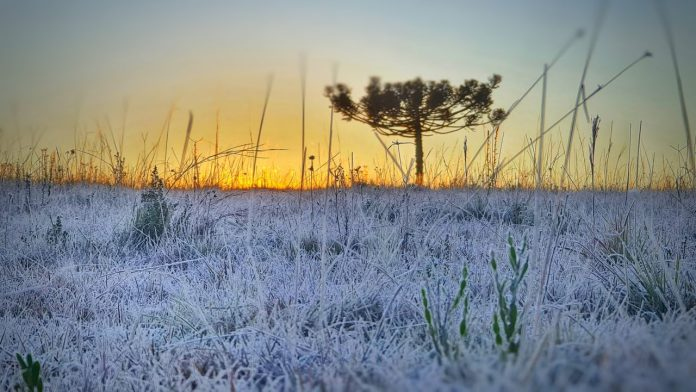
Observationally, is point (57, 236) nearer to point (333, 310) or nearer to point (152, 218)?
point (152, 218)

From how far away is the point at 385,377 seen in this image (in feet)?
3.23

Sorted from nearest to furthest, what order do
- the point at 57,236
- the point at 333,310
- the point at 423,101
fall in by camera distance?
the point at 333,310 < the point at 57,236 < the point at 423,101

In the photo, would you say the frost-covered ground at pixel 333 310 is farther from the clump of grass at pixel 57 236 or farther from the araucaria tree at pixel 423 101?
the araucaria tree at pixel 423 101

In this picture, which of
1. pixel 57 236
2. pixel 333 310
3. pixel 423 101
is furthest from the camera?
pixel 423 101

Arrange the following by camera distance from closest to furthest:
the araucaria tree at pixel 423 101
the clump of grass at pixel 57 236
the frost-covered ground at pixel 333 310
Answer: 1. the frost-covered ground at pixel 333 310
2. the clump of grass at pixel 57 236
3. the araucaria tree at pixel 423 101

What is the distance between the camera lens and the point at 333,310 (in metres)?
1.91

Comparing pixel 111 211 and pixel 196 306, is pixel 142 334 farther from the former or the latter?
pixel 111 211

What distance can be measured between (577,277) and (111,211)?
12.7 ft

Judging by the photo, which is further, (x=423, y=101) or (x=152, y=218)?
(x=423, y=101)

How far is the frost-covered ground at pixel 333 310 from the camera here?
952 mm

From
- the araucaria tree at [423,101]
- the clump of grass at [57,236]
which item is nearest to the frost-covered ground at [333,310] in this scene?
the clump of grass at [57,236]

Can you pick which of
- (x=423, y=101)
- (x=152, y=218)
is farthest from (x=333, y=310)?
(x=423, y=101)

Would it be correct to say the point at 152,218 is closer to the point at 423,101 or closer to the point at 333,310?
the point at 333,310

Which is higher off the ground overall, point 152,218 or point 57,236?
point 152,218
